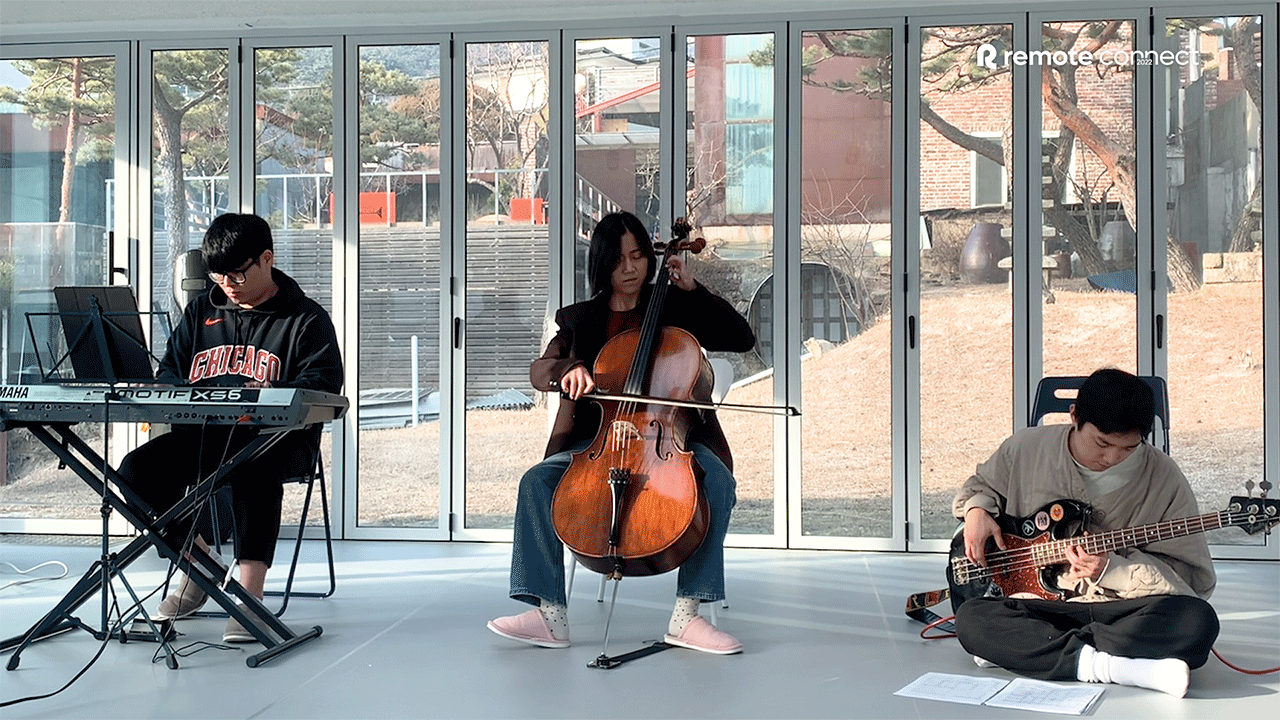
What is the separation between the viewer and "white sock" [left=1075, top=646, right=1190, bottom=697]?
8.54ft

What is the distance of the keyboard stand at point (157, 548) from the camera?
2896 mm

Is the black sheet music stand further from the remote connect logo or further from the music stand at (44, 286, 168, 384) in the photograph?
the remote connect logo

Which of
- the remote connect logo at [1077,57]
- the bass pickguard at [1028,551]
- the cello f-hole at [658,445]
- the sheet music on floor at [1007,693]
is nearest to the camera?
the sheet music on floor at [1007,693]

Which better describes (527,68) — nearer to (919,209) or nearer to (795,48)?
(795,48)

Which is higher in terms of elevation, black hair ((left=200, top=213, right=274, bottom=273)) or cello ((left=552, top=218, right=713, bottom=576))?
black hair ((left=200, top=213, right=274, bottom=273))

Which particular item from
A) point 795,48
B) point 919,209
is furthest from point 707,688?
point 795,48

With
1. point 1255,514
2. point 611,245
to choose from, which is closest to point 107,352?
point 611,245

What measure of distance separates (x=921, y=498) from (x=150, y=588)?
2.89 meters

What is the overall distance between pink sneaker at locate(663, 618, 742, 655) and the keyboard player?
3.71 feet

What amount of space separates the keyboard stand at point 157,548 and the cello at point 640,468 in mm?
748

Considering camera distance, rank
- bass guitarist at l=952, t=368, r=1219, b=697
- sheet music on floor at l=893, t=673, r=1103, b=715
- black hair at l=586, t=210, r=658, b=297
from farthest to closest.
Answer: black hair at l=586, t=210, r=658, b=297 < bass guitarist at l=952, t=368, r=1219, b=697 < sheet music on floor at l=893, t=673, r=1103, b=715

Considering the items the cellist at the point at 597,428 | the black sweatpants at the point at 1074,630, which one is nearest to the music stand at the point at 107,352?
the cellist at the point at 597,428

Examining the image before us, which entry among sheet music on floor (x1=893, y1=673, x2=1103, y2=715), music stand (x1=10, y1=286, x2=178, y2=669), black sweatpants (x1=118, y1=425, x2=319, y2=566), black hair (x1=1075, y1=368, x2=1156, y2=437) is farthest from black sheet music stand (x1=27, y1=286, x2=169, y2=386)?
black hair (x1=1075, y1=368, x2=1156, y2=437)

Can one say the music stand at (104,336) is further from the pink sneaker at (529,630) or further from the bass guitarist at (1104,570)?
the bass guitarist at (1104,570)
